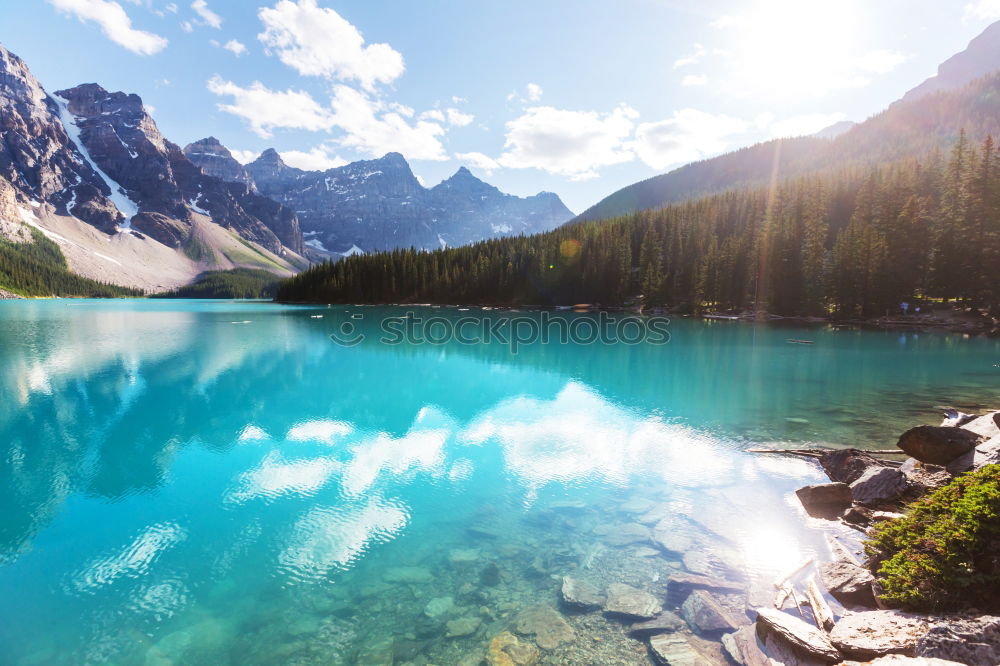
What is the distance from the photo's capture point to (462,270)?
5669 inches

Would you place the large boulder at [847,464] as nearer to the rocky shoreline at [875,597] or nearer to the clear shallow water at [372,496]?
the rocky shoreline at [875,597]

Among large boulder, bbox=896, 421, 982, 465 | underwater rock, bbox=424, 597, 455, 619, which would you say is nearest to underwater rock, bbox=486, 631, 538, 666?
underwater rock, bbox=424, 597, 455, 619

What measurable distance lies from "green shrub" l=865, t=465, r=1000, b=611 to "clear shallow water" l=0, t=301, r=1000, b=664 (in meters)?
2.47

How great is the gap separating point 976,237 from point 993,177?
376 inches

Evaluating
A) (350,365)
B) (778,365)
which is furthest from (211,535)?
(778,365)

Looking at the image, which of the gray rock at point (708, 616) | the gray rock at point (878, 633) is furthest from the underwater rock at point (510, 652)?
the gray rock at point (878, 633)

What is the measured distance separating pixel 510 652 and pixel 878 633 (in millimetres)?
5665

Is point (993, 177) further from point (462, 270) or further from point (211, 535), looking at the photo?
point (462, 270)

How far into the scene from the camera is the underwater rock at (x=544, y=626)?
7770 millimetres

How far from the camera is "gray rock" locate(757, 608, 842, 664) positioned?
6.55 meters

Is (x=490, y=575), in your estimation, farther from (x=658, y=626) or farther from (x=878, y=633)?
(x=878, y=633)

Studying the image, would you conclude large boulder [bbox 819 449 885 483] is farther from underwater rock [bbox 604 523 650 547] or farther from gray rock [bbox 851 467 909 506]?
underwater rock [bbox 604 523 650 547]

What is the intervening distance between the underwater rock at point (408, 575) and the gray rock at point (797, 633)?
637cm

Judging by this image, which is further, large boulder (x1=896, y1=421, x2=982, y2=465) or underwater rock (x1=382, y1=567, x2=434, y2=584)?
large boulder (x1=896, y1=421, x2=982, y2=465)
